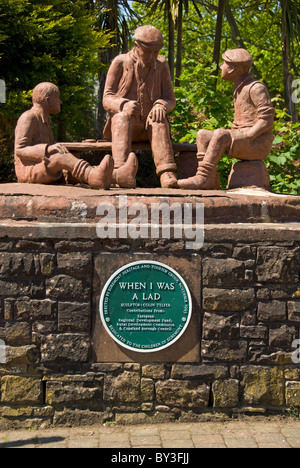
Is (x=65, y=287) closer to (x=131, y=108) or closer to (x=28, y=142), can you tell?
(x=28, y=142)

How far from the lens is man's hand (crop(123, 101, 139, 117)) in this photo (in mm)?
5898

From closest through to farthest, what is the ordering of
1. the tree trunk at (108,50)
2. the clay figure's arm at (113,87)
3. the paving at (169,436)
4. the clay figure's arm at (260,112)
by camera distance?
the paving at (169,436), the clay figure's arm at (260,112), the clay figure's arm at (113,87), the tree trunk at (108,50)

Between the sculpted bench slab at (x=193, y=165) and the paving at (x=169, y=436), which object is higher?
the sculpted bench slab at (x=193, y=165)

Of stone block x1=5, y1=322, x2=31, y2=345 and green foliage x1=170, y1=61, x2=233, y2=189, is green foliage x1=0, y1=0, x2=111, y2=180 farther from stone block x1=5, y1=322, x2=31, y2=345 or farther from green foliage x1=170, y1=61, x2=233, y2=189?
stone block x1=5, y1=322, x2=31, y2=345

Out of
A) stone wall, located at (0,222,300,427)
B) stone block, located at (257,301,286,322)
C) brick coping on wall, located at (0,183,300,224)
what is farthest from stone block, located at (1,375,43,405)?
stone block, located at (257,301,286,322)

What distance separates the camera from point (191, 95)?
962 centimetres

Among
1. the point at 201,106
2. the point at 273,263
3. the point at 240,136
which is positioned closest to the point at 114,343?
the point at 273,263

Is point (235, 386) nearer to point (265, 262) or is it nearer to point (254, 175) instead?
point (265, 262)

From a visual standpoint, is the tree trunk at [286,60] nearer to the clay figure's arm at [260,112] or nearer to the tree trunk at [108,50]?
the tree trunk at [108,50]

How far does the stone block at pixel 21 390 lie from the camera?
4.77 m

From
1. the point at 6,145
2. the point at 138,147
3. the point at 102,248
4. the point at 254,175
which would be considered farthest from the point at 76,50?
the point at 102,248

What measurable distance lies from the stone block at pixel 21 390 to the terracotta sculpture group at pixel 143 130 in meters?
1.65

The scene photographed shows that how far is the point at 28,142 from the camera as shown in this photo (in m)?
5.67

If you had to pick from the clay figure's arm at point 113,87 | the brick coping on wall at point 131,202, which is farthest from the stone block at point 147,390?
the clay figure's arm at point 113,87
